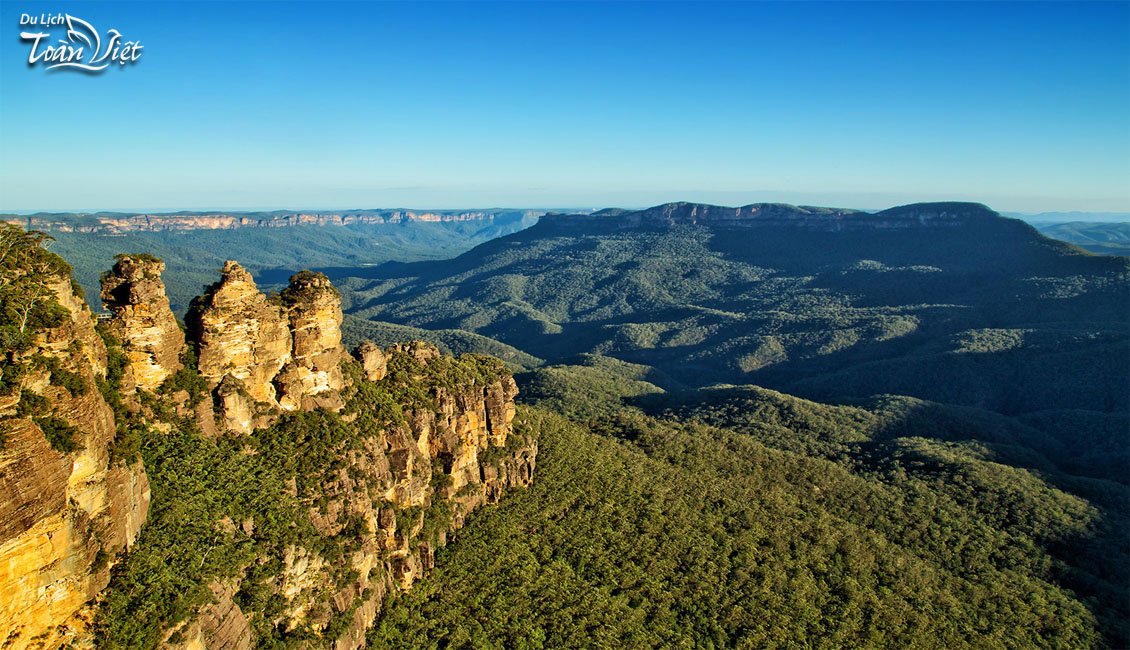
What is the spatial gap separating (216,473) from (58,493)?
11.1 metres

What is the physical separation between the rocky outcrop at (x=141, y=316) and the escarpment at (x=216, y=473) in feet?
0.26

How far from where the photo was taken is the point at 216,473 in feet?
97.9

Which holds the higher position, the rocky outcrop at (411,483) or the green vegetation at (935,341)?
the rocky outcrop at (411,483)

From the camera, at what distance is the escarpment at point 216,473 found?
19.5m

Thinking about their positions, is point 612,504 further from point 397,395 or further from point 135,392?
point 135,392

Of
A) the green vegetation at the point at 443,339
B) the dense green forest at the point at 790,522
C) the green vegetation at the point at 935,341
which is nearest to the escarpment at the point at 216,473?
the dense green forest at the point at 790,522

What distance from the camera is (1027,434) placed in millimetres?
96812

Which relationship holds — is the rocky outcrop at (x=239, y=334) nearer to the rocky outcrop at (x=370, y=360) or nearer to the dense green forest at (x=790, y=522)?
the dense green forest at (x=790, y=522)

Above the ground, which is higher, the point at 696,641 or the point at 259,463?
the point at 259,463

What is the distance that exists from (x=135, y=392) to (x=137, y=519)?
722cm

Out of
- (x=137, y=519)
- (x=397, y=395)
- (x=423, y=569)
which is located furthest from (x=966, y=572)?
(x=137, y=519)

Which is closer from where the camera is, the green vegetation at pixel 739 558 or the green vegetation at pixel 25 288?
the green vegetation at pixel 25 288

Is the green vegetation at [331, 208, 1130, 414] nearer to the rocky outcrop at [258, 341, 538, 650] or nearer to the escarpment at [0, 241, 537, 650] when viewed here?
the rocky outcrop at [258, 341, 538, 650]

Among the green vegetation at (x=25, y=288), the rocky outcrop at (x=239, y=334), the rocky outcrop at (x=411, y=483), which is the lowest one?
the rocky outcrop at (x=411, y=483)
